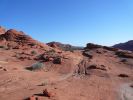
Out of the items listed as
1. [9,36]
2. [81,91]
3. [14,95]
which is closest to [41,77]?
[81,91]

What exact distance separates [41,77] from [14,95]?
243 inches

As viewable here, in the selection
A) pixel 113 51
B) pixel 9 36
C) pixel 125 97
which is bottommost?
pixel 125 97

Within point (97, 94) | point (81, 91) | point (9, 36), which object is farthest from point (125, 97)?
point (9, 36)

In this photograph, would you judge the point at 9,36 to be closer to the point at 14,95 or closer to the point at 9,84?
the point at 9,84

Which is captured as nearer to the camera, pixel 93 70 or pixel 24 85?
pixel 24 85

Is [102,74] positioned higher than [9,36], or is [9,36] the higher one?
[9,36]

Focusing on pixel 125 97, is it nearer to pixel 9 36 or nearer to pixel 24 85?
pixel 24 85

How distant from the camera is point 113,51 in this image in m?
40.6

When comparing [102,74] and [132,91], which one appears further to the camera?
[102,74]

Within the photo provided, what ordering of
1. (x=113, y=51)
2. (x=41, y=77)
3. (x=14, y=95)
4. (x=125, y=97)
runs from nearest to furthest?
(x=14, y=95)
(x=125, y=97)
(x=41, y=77)
(x=113, y=51)

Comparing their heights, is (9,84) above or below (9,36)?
below

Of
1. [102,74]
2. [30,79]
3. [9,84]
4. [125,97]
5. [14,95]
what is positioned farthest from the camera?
[102,74]

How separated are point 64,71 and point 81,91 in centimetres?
799

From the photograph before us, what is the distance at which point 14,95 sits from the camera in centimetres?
1161
